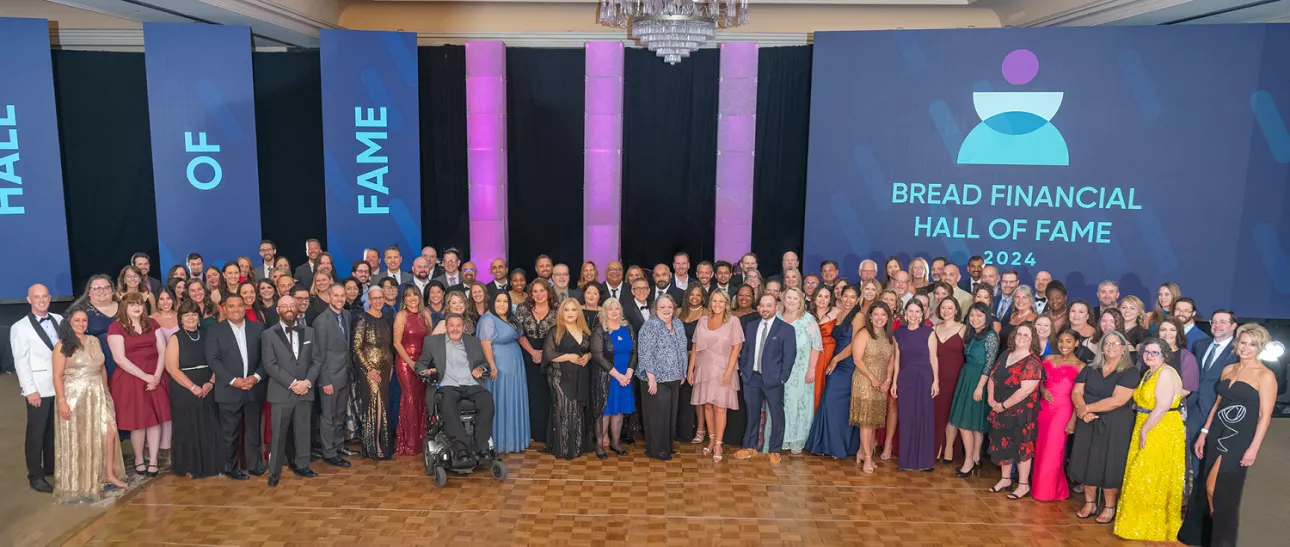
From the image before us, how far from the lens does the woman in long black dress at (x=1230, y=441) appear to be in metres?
5.02

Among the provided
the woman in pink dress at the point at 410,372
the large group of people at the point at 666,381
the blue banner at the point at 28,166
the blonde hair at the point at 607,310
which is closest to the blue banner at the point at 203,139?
the blue banner at the point at 28,166

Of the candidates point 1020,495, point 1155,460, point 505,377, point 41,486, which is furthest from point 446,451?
point 1155,460

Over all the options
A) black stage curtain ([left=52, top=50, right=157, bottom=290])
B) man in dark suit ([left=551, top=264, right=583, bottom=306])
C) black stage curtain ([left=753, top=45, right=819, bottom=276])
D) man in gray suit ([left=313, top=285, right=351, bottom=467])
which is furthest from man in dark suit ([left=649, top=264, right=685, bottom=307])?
black stage curtain ([left=52, top=50, right=157, bottom=290])

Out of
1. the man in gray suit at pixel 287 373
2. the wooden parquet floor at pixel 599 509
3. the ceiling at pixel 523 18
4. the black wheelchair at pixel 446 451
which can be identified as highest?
the ceiling at pixel 523 18

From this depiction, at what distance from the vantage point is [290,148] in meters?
9.76

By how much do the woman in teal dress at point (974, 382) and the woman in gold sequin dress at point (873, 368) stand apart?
0.52m

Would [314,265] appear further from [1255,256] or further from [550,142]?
[1255,256]

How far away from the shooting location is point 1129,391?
17.3ft

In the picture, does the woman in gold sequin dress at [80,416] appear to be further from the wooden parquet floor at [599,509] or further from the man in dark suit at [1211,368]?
the man in dark suit at [1211,368]

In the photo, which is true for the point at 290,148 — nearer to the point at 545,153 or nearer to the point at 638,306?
the point at 545,153

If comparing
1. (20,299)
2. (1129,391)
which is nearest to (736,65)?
(1129,391)

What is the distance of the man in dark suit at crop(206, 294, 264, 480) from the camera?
5863 millimetres

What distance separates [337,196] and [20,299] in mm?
3634

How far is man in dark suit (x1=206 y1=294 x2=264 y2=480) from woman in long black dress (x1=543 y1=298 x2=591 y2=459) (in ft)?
6.80
